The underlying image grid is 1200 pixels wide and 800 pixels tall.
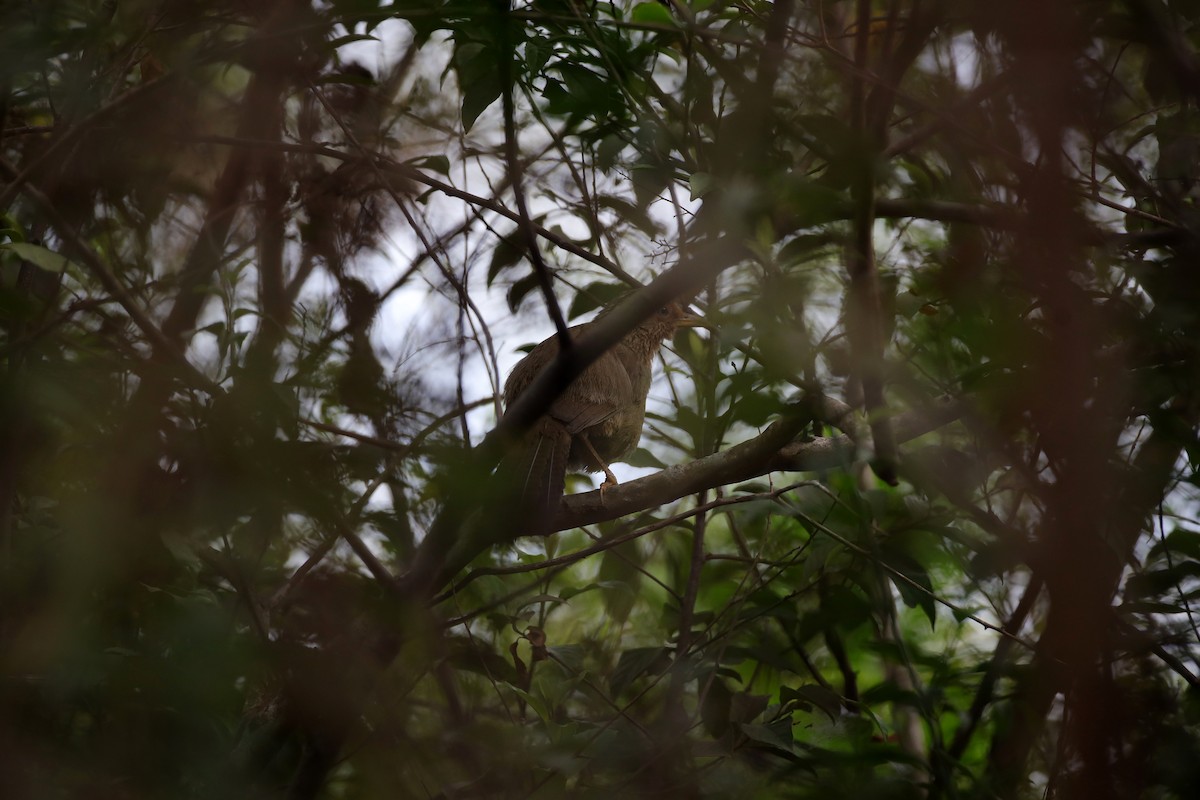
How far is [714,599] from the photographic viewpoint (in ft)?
15.7

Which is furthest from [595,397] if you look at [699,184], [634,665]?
[699,184]

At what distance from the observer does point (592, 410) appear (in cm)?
509

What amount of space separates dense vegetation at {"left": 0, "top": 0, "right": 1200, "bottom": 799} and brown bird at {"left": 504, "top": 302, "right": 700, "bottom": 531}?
24.1 inches

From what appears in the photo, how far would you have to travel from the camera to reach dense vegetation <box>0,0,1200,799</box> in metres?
1.72

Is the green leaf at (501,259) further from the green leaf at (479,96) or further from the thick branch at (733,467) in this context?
the thick branch at (733,467)

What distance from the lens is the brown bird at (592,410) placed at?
461cm

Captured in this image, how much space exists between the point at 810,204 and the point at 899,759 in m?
1.20

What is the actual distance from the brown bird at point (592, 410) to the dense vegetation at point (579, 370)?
612mm

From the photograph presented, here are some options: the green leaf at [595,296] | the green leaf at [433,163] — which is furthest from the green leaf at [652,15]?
the green leaf at [595,296]

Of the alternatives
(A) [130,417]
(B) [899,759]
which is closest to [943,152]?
(B) [899,759]

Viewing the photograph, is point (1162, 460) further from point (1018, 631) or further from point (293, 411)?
point (293, 411)

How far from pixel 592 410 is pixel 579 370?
2378 mm

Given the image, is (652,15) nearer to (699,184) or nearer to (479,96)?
(479,96)

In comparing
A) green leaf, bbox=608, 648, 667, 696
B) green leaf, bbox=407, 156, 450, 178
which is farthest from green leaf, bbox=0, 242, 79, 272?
green leaf, bbox=608, 648, 667, 696
